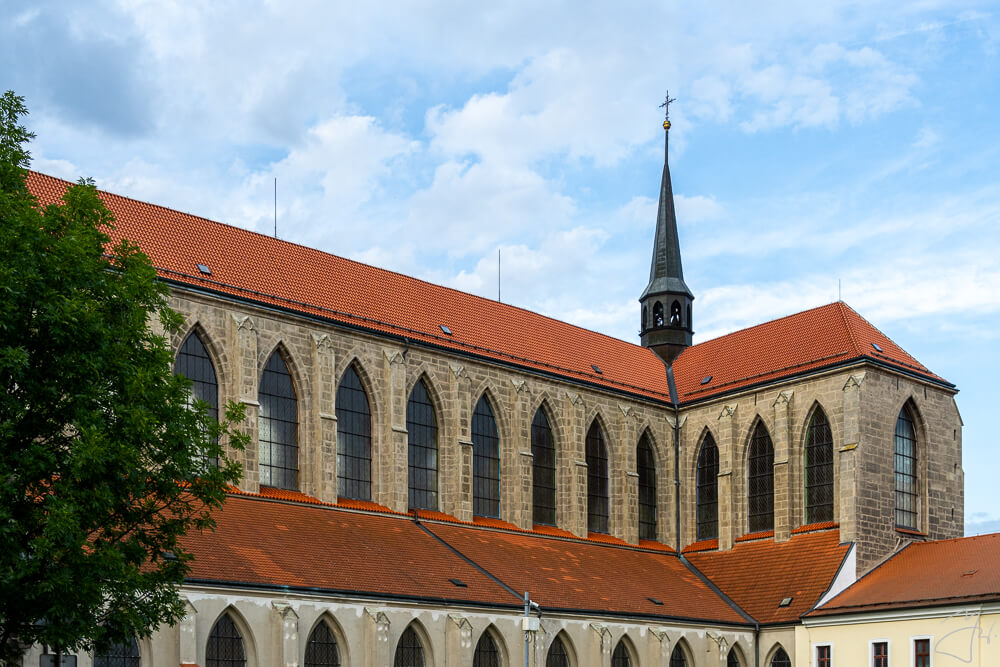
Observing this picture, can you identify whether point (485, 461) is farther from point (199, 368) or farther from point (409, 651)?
point (199, 368)

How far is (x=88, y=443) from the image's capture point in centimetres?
2092

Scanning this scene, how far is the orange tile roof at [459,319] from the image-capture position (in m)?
39.6

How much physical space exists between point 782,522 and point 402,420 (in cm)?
1429

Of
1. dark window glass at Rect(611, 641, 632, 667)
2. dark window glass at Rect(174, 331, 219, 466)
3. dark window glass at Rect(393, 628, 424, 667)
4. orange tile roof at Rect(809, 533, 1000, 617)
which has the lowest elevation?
dark window glass at Rect(611, 641, 632, 667)

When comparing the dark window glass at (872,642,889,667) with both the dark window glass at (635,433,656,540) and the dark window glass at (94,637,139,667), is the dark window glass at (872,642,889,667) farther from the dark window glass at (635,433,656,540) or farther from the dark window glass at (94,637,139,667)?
the dark window glass at (94,637,139,667)

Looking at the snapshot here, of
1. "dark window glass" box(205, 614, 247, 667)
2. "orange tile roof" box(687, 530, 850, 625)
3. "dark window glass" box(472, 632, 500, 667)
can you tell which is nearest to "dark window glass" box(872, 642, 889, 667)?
"orange tile roof" box(687, 530, 850, 625)

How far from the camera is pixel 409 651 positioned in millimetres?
35781

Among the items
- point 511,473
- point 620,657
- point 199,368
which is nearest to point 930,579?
point 620,657

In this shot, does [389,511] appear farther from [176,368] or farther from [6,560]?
[6,560]

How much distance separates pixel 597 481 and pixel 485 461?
5.67 m

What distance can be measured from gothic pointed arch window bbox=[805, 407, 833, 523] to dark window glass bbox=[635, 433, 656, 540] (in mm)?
6786

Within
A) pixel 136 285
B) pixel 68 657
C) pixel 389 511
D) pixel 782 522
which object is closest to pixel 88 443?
pixel 136 285

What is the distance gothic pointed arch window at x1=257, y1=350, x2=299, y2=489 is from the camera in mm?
39938

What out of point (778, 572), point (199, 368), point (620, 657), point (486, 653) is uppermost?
point (199, 368)
